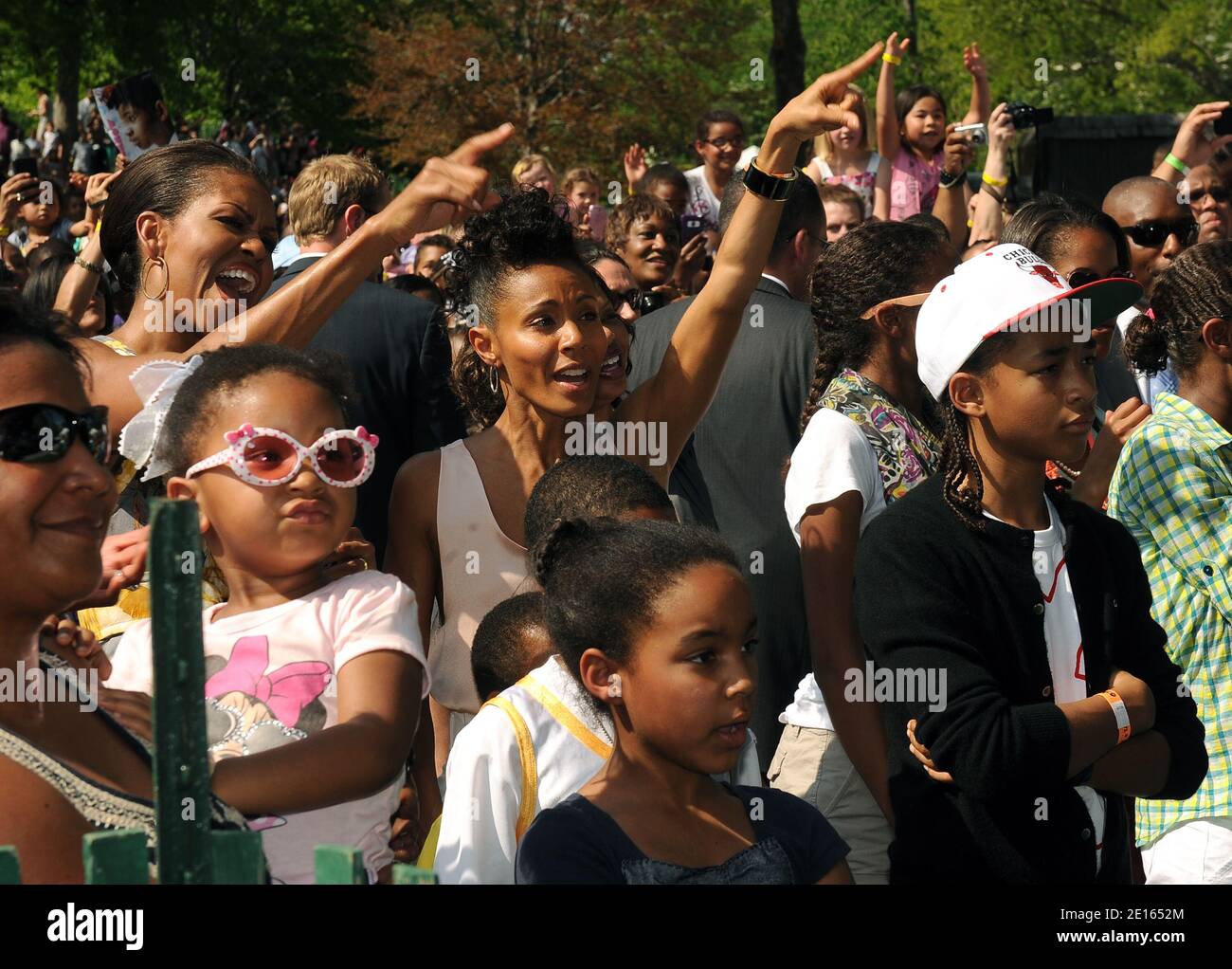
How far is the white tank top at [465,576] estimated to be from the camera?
3834 millimetres

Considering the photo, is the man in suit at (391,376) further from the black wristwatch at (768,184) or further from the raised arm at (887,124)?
the raised arm at (887,124)

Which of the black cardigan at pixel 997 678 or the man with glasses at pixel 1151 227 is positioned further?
the man with glasses at pixel 1151 227

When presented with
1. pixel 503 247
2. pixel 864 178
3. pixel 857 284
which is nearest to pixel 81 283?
pixel 503 247

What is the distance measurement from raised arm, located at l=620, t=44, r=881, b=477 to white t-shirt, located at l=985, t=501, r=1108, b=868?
942 mm

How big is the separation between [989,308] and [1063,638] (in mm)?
689

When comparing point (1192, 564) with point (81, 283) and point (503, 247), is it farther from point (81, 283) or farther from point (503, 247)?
point (81, 283)

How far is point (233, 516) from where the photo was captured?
3029 mm

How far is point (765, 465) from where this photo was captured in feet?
16.9

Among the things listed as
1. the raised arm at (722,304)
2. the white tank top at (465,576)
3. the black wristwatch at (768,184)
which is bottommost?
the white tank top at (465,576)

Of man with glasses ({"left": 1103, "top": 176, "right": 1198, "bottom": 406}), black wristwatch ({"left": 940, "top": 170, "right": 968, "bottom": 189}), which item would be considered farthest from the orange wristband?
black wristwatch ({"left": 940, "top": 170, "right": 968, "bottom": 189})

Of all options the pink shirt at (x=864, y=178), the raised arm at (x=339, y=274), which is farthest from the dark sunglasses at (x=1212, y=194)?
the raised arm at (x=339, y=274)

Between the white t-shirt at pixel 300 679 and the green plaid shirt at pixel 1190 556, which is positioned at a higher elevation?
the green plaid shirt at pixel 1190 556

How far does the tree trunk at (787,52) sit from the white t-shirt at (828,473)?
48.4 ft
